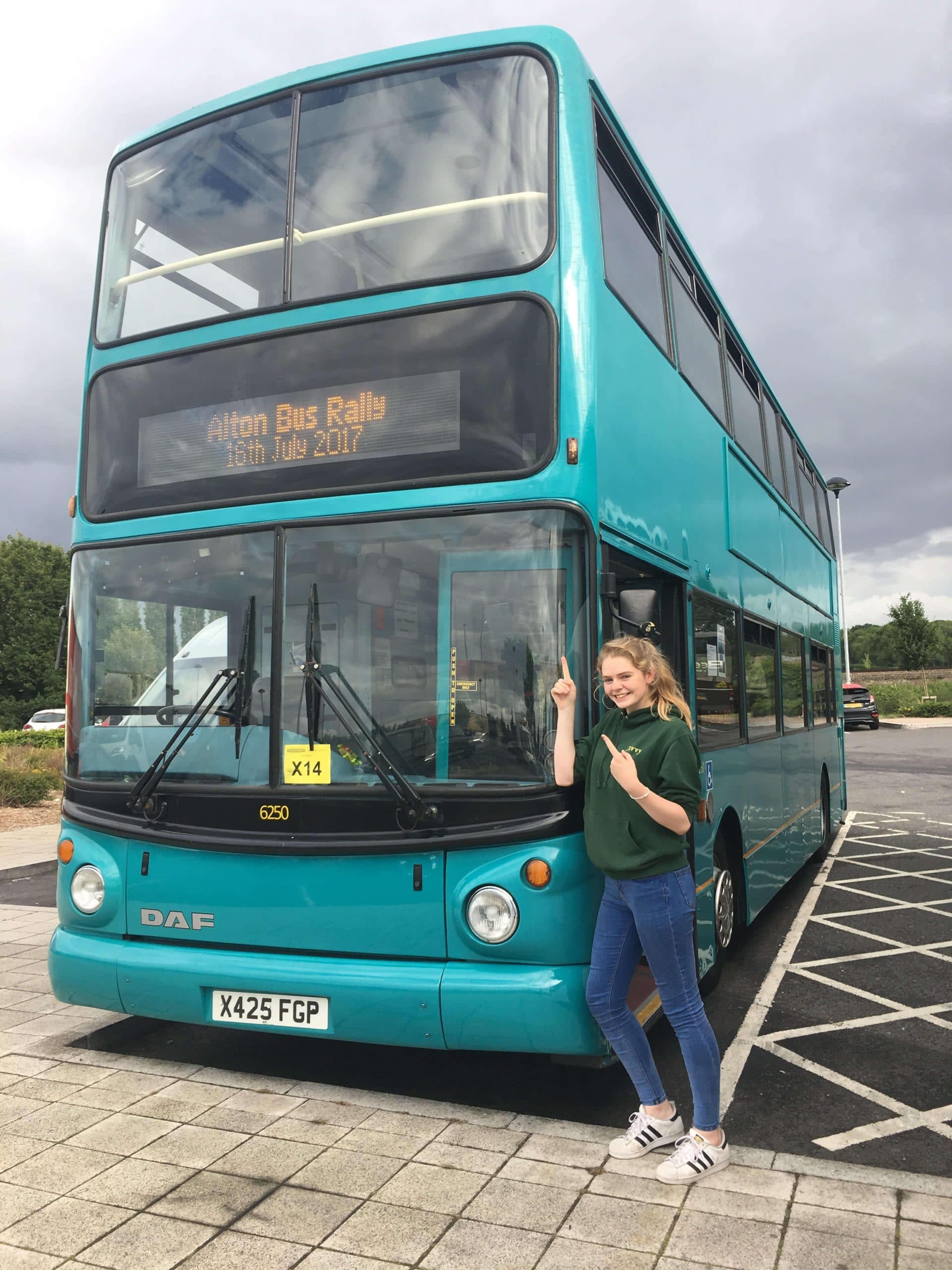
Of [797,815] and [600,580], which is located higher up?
[600,580]

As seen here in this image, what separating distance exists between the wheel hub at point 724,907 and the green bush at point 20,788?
1396 cm

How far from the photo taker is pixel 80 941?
4891 mm

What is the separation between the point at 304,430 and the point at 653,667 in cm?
188


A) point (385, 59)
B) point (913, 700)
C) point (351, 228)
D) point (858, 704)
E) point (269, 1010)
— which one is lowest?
point (269, 1010)

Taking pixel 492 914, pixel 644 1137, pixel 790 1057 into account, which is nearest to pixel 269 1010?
pixel 492 914

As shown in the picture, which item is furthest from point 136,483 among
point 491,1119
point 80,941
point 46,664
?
point 46,664

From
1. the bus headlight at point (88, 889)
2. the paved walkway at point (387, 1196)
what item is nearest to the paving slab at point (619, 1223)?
the paved walkway at point (387, 1196)

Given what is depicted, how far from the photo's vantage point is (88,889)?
4.90 metres

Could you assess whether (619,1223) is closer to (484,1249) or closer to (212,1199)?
(484,1249)

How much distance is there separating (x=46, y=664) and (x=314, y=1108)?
5714cm

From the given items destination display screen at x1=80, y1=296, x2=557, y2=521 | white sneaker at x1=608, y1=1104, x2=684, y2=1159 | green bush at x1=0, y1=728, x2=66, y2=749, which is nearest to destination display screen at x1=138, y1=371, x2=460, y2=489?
destination display screen at x1=80, y1=296, x2=557, y2=521

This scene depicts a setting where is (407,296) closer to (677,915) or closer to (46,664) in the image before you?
(677,915)

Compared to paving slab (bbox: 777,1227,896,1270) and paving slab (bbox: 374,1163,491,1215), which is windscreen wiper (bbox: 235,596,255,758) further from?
paving slab (bbox: 777,1227,896,1270)

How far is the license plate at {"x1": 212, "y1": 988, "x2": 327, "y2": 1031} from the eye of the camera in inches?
173
